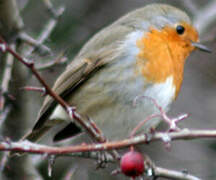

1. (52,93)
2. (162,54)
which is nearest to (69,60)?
(162,54)

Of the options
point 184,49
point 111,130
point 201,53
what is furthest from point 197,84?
point 111,130

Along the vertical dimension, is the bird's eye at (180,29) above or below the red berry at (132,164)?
below

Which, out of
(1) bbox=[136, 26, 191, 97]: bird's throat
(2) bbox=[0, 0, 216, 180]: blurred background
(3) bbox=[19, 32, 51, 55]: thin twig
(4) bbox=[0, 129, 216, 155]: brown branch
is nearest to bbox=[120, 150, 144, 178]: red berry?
(4) bbox=[0, 129, 216, 155]: brown branch

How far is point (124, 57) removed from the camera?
→ 9.73ft

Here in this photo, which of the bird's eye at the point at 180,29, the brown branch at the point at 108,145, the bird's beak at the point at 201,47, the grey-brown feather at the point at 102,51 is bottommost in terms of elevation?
the bird's beak at the point at 201,47

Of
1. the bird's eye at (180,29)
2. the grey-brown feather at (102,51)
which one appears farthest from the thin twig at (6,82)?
the bird's eye at (180,29)

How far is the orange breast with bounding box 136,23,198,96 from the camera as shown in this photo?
2.89m

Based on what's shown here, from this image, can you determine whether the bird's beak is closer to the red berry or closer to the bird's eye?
the bird's eye

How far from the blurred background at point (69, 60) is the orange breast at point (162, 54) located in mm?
236

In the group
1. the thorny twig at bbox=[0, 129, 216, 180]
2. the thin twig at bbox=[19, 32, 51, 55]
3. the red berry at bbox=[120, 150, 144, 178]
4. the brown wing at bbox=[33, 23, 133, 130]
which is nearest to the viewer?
the thorny twig at bbox=[0, 129, 216, 180]

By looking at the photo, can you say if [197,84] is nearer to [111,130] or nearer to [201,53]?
[201,53]

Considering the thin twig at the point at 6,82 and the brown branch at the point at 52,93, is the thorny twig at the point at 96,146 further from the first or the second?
the thin twig at the point at 6,82

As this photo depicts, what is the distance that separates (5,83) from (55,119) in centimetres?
65

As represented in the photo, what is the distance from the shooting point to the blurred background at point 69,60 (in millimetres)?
3129
